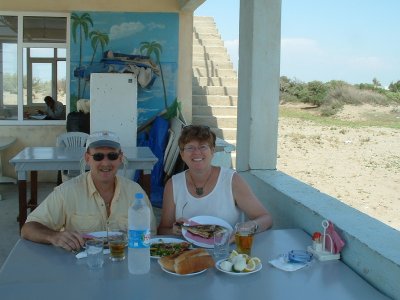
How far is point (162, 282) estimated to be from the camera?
189cm

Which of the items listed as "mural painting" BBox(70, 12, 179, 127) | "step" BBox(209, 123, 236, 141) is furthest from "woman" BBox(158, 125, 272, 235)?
"step" BBox(209, 123, 236, 141)

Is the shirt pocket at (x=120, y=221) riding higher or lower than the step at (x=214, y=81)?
lower

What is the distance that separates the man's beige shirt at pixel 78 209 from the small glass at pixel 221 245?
24.8 inches

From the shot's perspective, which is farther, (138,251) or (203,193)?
(203,193)

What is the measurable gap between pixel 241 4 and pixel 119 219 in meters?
2.09

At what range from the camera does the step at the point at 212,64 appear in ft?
34.8

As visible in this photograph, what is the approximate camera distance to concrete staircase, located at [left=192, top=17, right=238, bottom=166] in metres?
8.82

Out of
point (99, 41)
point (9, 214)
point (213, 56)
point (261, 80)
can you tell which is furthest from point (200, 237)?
point (213, 56)

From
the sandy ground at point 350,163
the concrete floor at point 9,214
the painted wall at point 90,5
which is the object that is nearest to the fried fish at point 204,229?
the concrete floor at point 9,214

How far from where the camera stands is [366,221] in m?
2.39

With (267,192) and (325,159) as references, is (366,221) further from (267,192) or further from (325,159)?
(325,159)

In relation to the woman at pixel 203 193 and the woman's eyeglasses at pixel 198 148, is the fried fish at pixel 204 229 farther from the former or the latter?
the woman's eyeglasses at pixel 198 148

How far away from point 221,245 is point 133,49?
6.06 meters

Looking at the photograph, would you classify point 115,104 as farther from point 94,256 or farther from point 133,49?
point 94,256
